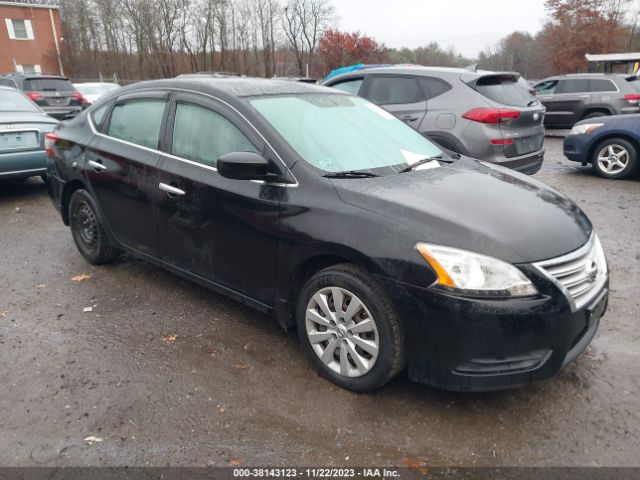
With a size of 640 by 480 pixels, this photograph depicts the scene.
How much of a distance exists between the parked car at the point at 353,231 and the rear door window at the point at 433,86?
9.75 feet

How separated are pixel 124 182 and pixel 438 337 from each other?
2.80 metres

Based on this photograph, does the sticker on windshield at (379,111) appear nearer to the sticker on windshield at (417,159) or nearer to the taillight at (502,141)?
the sticker on windshield at (417,159)

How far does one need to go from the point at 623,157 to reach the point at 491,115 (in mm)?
3556

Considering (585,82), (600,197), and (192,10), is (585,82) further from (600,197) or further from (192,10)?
(192,10)

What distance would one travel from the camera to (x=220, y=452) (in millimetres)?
2508

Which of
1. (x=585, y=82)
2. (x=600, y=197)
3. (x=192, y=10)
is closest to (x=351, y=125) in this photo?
(x=600, y=197)

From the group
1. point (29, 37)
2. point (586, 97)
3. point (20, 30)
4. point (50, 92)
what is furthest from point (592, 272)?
point (20, 30)

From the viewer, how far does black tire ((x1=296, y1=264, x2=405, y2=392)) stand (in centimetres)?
266

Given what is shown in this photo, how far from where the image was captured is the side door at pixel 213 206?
3195 millimetres

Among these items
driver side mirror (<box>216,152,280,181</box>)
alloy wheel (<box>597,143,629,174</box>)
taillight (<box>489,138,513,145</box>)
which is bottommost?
alloy wheel (<box>597,143,629,174</box>)

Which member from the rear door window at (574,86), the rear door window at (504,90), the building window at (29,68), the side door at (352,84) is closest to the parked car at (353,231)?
the rear door window at (504,90)

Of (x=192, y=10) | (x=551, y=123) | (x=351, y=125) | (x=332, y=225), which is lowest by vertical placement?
(x=551, y=123)

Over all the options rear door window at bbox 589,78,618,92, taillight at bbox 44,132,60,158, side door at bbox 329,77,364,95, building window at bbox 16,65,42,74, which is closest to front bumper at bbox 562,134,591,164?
side door at bbox 329,77,364,95

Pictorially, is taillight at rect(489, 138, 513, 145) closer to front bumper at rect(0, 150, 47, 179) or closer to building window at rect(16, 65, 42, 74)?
front bumper at rect(0, 150, 47, 179)
